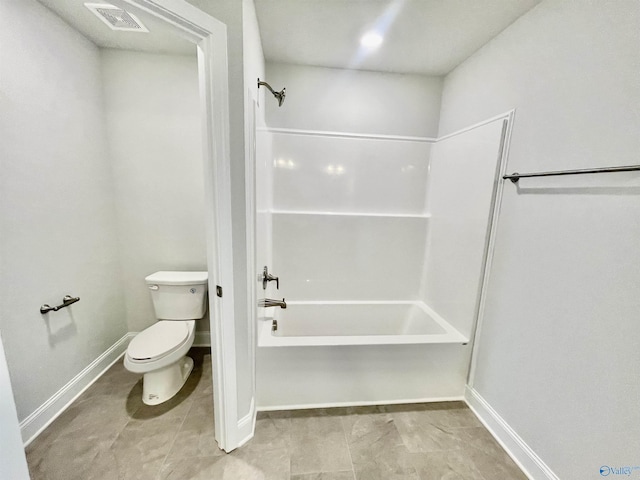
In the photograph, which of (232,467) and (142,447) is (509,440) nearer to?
(232,467)

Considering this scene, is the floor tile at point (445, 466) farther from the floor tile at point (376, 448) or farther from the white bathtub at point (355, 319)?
the white bathtub at point (355, 319)

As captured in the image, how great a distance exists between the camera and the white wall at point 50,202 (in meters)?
1.29

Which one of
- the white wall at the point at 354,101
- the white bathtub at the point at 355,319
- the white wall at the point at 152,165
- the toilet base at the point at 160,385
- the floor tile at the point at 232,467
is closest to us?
the floor tile at the point at 232,467

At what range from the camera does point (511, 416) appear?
1.46m

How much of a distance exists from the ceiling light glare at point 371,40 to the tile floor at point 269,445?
250cm

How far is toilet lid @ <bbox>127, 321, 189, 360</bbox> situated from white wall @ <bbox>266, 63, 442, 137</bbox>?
70.3 inches

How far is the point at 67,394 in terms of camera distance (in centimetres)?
163

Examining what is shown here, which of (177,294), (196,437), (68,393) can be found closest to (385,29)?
(177,294)

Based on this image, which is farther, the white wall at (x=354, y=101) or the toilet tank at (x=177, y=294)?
the white wall at (x=354, y=101)

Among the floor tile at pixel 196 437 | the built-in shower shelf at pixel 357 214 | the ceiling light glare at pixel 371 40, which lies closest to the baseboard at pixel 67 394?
the floor tile at pixel 196 437

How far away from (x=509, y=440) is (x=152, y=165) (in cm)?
305

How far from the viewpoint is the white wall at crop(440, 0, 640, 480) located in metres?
0.98

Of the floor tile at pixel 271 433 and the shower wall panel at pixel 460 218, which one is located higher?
the shower wall panel at pixel 460 218

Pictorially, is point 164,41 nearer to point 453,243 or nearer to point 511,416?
point 453,243
